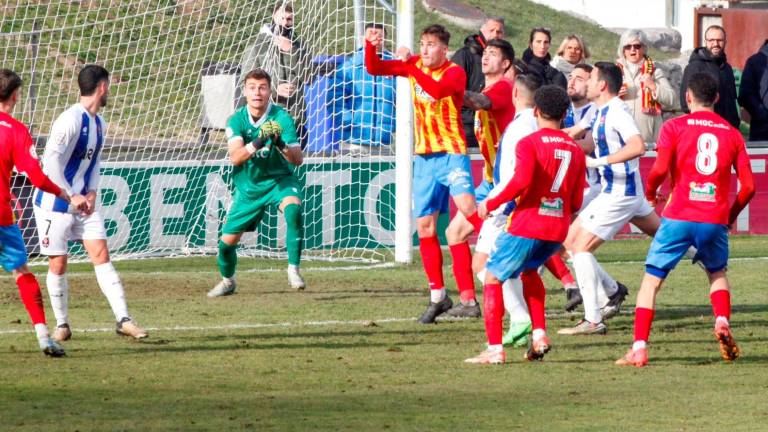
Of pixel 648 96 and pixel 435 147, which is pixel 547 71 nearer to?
pixel 648 96

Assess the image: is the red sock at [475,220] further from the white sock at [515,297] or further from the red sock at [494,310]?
the red sock at [494,310]

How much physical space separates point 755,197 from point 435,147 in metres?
8.48

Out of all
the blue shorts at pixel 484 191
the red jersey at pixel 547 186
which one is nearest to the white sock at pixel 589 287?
the blue shorts at pixel 484 191

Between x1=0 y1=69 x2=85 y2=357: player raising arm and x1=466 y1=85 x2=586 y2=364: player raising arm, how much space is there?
2.83m

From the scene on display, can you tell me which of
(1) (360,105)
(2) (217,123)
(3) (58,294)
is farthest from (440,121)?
(2) (217,123)

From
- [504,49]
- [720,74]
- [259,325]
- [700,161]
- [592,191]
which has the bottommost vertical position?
[259,325]

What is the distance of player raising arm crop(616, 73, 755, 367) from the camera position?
9258 millimetres

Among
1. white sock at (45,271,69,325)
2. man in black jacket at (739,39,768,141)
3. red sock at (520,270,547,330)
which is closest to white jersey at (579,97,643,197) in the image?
red sock at (520,270,547,330)

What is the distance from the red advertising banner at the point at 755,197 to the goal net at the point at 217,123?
3.31m

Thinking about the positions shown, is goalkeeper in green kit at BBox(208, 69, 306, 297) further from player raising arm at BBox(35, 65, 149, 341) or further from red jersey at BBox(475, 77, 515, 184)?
player raising arm at BBox(35, 65, 149, 341)

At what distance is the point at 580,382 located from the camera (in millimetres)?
8656

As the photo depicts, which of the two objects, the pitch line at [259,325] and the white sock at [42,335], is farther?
the pitch line at [259,325]

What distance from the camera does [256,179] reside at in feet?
44.0

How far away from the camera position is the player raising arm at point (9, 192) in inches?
371
